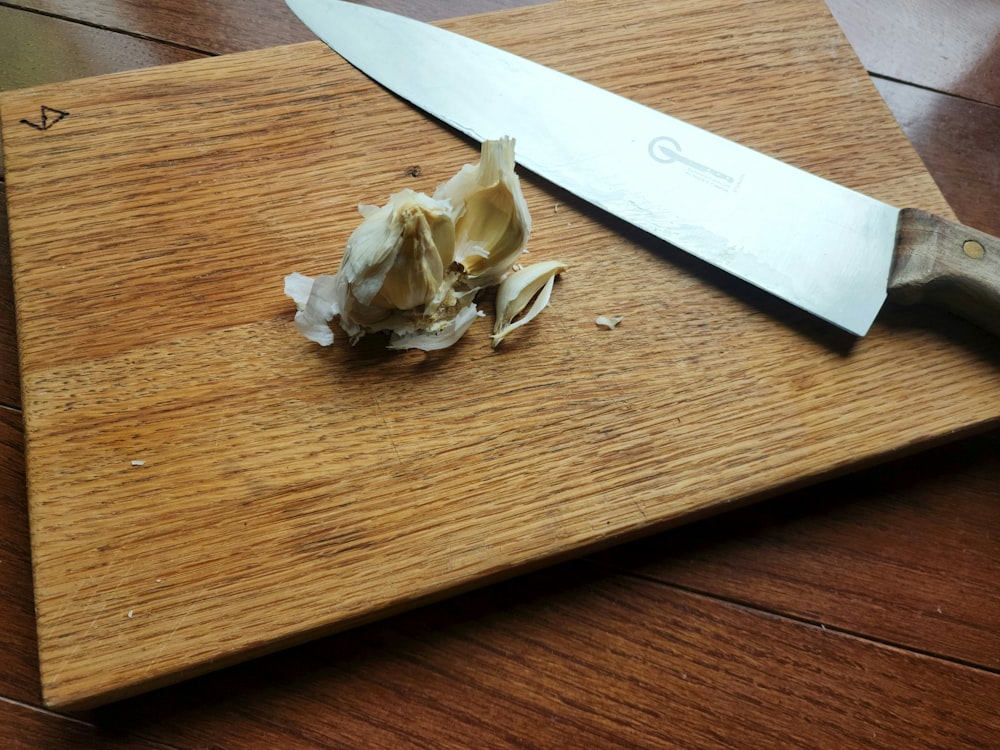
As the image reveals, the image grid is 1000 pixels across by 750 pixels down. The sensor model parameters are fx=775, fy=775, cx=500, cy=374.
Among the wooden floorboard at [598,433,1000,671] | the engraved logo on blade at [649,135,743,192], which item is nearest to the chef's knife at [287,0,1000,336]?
the engraved logo on blade at [649,135,743,192]

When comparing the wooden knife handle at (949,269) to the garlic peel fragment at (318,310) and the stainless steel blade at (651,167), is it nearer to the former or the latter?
the stainless steel blade at (651,167)

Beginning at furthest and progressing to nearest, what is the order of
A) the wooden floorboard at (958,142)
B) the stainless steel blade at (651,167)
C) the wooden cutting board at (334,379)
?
the wooden floorboard at (958,142), the stainless steel blade at (651,167), the wooden cutting board at (334,379)

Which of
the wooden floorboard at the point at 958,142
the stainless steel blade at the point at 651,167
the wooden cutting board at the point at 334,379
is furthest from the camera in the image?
the wooden floorboard at the point at 958,142

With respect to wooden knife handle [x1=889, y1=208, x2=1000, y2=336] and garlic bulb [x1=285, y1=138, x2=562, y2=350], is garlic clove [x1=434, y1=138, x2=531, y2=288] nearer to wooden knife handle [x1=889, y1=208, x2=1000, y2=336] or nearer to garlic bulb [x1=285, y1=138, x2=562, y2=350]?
garlic bulb [x1=285, y1=138, x2=562, y2=350]

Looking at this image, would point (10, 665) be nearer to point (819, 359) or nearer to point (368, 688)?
point (368, 688)

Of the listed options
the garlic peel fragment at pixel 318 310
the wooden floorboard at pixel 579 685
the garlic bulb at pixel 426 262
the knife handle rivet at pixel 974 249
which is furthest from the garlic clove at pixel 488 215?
the knife handle rivet at pixel 974 249

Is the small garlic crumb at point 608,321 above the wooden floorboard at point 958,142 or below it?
below

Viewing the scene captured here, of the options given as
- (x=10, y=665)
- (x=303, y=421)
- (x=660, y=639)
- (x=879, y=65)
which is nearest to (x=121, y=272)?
(x=303, y=421)
